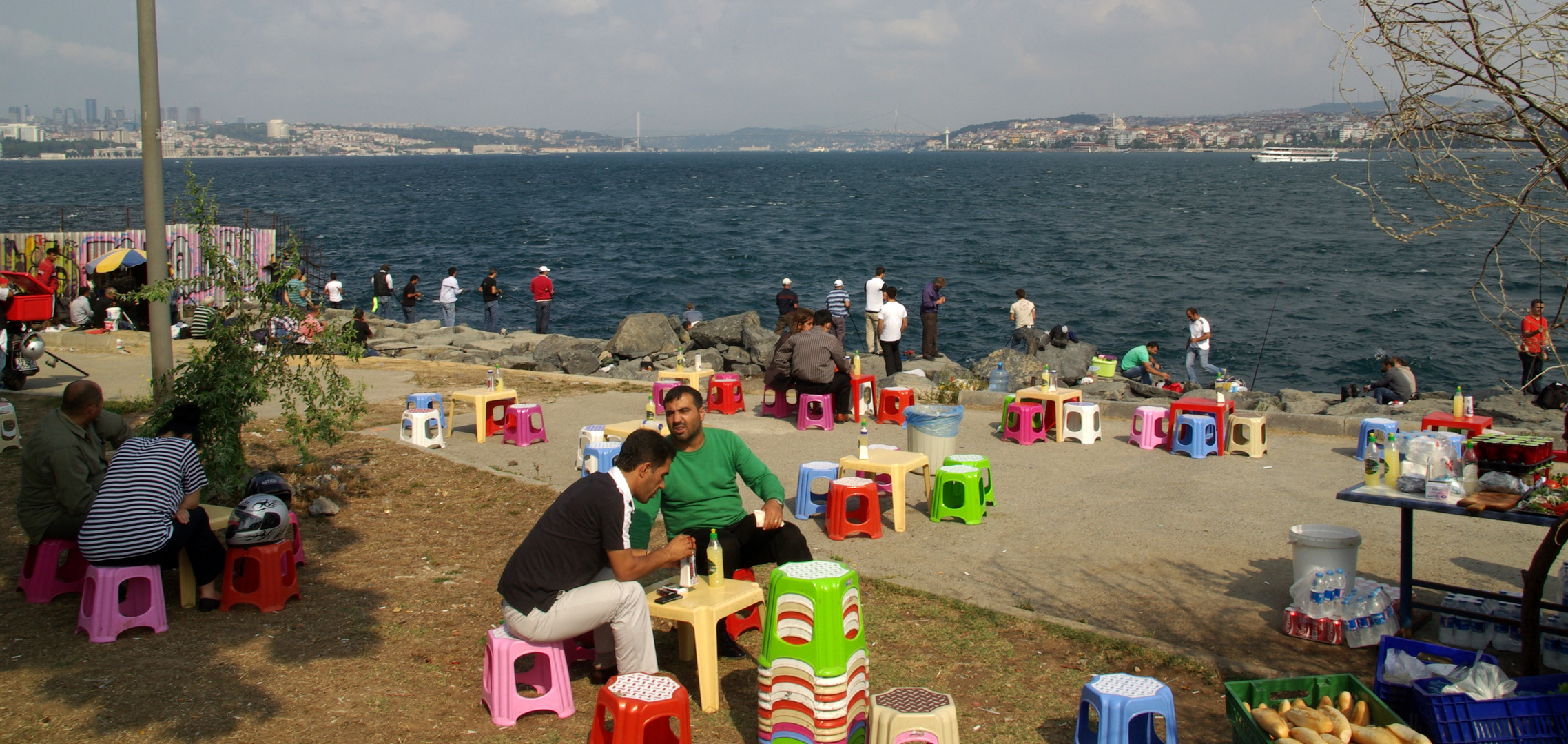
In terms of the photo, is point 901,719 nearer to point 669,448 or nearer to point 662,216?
point 669,448

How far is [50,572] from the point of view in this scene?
6.52m

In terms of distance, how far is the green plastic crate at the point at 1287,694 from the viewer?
441 centimetres

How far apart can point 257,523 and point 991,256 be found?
4504cm

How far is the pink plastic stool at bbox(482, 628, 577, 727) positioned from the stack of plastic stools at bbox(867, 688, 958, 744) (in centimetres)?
157

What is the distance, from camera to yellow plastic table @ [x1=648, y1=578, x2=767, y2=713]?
5.20 m

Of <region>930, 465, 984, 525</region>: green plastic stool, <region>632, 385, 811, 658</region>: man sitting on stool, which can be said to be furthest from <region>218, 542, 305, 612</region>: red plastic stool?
<region>930, 465, 984, 525</region>: green plastic stool

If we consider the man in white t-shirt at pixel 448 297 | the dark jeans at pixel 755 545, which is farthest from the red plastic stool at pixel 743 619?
the man in white t-shirt at pixel 448 297

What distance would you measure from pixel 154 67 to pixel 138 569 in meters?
4.05

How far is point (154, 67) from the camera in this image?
801 cm

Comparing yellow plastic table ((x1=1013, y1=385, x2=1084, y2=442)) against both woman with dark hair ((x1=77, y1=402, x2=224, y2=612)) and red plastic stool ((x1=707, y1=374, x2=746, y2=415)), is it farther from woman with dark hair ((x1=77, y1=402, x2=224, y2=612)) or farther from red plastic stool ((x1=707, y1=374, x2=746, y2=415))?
woman with dark hair ((x1=77, y1=402, x2=224, y2=612))

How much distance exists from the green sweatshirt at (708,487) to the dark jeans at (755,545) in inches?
2.2

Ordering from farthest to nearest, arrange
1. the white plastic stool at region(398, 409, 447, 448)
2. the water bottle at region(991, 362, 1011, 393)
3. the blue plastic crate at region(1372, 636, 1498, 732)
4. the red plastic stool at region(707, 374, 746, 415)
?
the water bottle at region(991, 362, 1011, 393) → the red plastic stool at region(707, 374, 746, 415) → the white plastic stool at region(398, 409, 447, 448) → the blue plastic crate at region(1372, 636, 1498, 732)

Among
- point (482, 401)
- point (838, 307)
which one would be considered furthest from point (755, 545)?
point (838, 307)

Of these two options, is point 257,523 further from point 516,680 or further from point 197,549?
point 516,680
